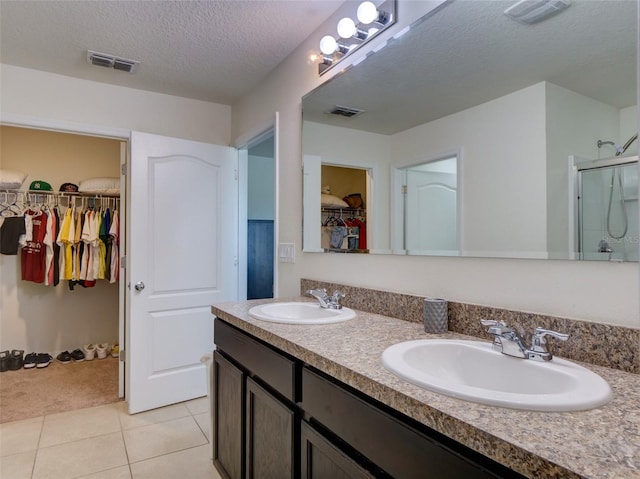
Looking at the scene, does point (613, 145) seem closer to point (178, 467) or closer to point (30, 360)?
point (178, 467)

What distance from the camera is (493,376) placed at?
1.02m

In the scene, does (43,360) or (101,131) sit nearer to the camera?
(101,131)

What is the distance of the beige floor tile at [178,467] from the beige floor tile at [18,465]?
20.1 inches

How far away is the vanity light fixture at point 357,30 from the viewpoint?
163 centimetres

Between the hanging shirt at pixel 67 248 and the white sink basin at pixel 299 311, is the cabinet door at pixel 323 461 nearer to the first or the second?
the white sink basin at pixel 299 311

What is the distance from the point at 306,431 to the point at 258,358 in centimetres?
37

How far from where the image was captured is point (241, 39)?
7.20ft

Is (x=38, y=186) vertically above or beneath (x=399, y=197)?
above

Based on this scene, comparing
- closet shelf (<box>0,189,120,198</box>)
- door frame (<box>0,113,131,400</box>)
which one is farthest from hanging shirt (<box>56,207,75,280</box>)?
door frame (<box>0,113,131,400</box>)

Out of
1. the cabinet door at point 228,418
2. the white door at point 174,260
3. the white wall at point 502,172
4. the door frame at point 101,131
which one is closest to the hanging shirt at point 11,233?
the door frame at point 101,131

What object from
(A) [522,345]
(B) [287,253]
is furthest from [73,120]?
(A) [522,345]

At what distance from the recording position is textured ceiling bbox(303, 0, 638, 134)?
992 millimetres

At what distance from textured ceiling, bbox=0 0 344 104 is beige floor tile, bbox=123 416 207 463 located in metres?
2.31

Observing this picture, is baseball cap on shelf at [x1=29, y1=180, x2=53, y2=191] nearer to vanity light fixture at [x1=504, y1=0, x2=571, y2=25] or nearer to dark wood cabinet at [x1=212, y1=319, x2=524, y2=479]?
dark wood cabinet at [x1=212, y1=319, x2=524, y2=479]
